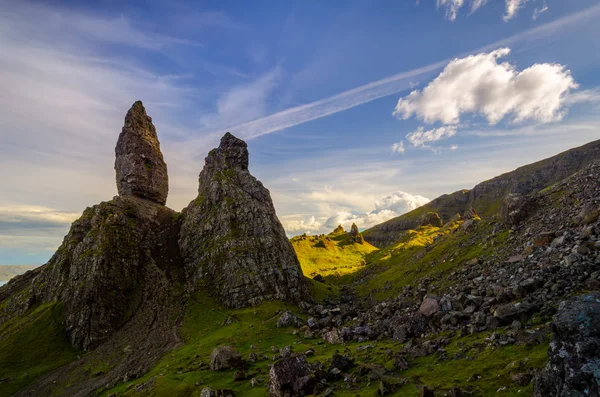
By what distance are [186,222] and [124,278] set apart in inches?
1670

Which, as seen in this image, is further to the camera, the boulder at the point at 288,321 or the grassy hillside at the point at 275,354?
the boulder at the point at 288,321

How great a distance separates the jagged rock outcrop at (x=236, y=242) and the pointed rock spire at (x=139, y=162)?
2311 centimetres

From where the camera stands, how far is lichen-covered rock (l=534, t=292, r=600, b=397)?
19.5 metres

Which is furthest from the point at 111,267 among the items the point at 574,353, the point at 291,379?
the point at 574,353

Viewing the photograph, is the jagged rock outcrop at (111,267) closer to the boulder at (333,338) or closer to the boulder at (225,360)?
the boulder at (225,360)

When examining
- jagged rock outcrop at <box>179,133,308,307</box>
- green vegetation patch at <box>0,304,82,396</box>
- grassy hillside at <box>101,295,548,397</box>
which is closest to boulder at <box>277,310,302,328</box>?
grassy hillside at <box>101,295,548,397</box>

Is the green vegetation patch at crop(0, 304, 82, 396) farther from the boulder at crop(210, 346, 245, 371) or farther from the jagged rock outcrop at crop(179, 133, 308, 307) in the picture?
the boulder at crop(210, 346, 245, 371)

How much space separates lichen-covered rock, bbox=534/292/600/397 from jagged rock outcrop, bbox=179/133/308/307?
99103mm

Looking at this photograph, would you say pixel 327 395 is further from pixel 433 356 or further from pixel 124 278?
pixel 124 278

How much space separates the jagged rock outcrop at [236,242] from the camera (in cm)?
11925

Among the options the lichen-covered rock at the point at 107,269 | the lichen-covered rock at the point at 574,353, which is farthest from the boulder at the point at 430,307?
the lichen-covered rock at the point at 107,269

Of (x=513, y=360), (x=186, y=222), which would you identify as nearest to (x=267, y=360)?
(x=513, y=360)

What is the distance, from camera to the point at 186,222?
497ft

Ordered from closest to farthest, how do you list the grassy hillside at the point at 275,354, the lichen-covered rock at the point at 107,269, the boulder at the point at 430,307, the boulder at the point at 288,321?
the grassy hillside at the point at 275,354
the boulder at the point at 430,307
the boulder at the point at 288,321
the lichen-covered rock at the point at 107,269
